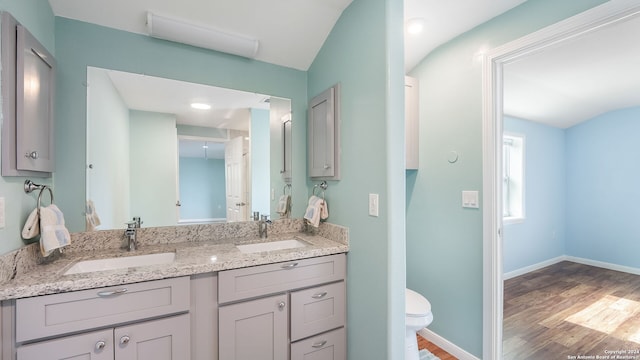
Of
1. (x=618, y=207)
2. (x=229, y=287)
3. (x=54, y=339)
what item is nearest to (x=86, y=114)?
(x=54, y=339)

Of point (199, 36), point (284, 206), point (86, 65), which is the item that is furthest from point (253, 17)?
point (284, 206)

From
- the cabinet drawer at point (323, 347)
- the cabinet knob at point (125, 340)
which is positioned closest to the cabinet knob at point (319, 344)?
the cabinet drawer at point (323, 347)

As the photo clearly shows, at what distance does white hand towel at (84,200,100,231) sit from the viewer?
4.74 feet

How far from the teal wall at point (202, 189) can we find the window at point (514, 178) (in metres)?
3.88

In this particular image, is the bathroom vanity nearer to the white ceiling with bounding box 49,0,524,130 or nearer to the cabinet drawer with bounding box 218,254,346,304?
the cabinet drawer with bounding box 218,254,346,304

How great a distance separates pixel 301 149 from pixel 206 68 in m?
0.86

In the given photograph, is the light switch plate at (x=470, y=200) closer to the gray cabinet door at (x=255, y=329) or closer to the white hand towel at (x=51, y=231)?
the gray cabinet door at (x=255, y=329)

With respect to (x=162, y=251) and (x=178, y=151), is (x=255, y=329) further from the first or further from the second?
(x=178, y=151)

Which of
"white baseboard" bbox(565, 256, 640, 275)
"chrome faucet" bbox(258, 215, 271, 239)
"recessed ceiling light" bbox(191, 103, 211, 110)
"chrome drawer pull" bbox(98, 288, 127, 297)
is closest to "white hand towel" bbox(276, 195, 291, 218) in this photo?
"chrome faucet" bbox(258, 215, 271, 239)

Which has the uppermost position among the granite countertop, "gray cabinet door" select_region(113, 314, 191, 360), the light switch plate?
the light switch plate

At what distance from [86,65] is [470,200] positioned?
2550 millimetres

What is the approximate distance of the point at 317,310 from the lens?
4.97 ft

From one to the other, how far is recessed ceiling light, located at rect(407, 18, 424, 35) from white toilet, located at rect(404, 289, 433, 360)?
1877 millimetres

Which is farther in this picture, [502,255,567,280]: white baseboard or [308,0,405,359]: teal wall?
[502,255,567,280]: white baseboard
